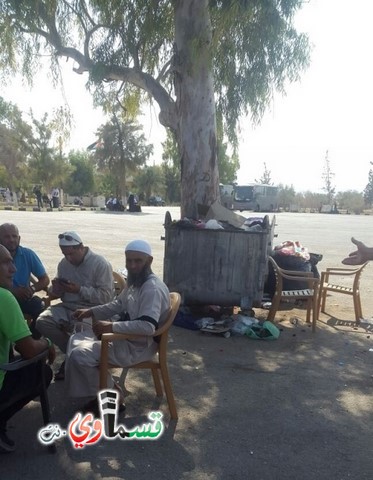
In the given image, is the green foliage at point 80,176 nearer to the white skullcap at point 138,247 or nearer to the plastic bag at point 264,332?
the plastic bag at point 264,332

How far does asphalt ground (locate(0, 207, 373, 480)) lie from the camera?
290cm

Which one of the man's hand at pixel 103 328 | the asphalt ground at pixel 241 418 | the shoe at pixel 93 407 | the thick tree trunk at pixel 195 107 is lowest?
the asphalt ground at pixel 241 418

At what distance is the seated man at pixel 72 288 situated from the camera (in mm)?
4211

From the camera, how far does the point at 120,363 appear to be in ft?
11.0

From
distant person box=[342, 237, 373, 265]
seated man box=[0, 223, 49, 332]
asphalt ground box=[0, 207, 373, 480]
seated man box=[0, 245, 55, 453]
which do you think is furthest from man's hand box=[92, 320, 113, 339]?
distant person box=[342, 237, 373, 265]

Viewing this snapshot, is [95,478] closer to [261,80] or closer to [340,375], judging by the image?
[340,375]

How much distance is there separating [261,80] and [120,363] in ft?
23.5

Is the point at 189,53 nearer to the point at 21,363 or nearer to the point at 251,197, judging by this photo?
the point at 21,363

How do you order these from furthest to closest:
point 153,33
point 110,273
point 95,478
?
point 153,33
point 110,273
point 95,478

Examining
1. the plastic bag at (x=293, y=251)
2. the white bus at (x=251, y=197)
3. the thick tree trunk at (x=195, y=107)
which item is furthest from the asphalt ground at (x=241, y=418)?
the white bus at (x=251, y=197)

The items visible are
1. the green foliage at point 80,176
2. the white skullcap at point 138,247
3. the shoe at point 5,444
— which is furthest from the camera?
the green foliage at point 80,176

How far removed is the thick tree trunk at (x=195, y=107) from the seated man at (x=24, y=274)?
11.4 ft

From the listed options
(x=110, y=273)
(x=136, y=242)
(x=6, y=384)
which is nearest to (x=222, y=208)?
(x=110, y=273)

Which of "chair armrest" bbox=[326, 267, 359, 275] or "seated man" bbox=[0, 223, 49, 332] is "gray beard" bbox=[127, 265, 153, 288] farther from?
"chair armrest" bbox=[326, 267, 359, 275]
